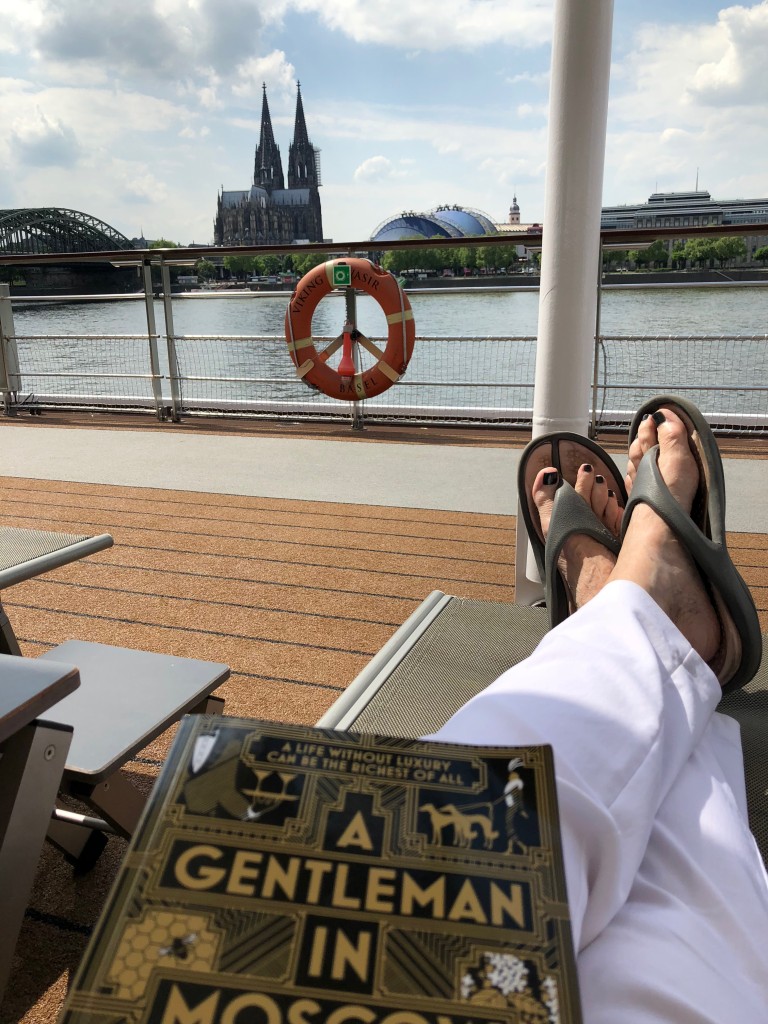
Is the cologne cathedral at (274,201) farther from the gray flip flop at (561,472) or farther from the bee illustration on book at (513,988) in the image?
the bee illustration on book at (513,988)

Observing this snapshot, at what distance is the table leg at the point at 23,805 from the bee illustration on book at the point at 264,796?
0.48 metres

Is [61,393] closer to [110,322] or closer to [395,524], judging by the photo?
[110,322]

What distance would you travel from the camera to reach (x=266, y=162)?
73625 millimetres

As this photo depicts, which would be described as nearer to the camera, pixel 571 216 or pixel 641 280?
pixel 571 216

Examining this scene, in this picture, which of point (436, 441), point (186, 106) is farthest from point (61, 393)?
point (186, 106)

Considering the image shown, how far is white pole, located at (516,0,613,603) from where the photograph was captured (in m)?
1.64

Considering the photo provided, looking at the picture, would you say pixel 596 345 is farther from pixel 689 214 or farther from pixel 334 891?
pixel 689 214

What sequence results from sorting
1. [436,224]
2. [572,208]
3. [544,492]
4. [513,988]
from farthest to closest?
1. [436,224]
2. [572,208]
3. [544,492]
4. [513,988]

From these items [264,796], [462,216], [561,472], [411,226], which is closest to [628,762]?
[264,796]

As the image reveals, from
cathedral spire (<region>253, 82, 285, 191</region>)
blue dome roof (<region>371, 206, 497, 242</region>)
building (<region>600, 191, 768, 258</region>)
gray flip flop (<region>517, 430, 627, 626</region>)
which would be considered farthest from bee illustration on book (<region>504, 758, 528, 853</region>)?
cathedral spire (<region>253, 82, 285, 191</region>)

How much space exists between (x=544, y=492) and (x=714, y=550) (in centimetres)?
56

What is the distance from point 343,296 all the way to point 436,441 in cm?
112

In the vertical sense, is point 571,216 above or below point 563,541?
above

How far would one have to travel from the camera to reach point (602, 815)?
1.89ft
